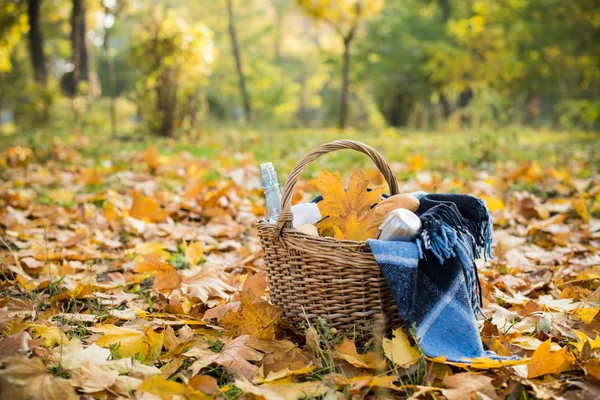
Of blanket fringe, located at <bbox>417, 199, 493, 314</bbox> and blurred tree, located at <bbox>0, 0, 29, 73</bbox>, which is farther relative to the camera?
blurred tree, located at <bbox>0, 0, 29, 73</bbox>

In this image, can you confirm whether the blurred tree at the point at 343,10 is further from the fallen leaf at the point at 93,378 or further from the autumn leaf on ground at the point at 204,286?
the fallen leaf at the point at 93,378

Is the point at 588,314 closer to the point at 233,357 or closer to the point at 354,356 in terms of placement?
the point at 354,356

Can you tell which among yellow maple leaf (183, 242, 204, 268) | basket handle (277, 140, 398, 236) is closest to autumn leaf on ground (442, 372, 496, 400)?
basket handle (277, 140, 398, 236)

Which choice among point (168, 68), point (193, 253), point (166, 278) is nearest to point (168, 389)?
point (166, 278)

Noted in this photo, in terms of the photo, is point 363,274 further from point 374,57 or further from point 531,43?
point 531,43

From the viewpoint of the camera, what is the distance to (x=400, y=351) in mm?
1452

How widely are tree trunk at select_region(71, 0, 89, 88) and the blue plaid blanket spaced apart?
42.8 feet

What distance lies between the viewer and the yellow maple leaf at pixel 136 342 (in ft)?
5.08

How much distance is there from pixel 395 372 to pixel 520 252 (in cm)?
150

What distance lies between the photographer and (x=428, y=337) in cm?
147

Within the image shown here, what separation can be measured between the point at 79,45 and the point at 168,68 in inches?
323

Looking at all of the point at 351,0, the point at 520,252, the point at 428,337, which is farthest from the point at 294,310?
the point at 351,0

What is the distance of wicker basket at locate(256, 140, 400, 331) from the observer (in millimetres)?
1497

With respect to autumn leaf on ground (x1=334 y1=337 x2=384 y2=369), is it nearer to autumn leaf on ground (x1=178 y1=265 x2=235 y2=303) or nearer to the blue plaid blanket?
the blue plaid blanket
